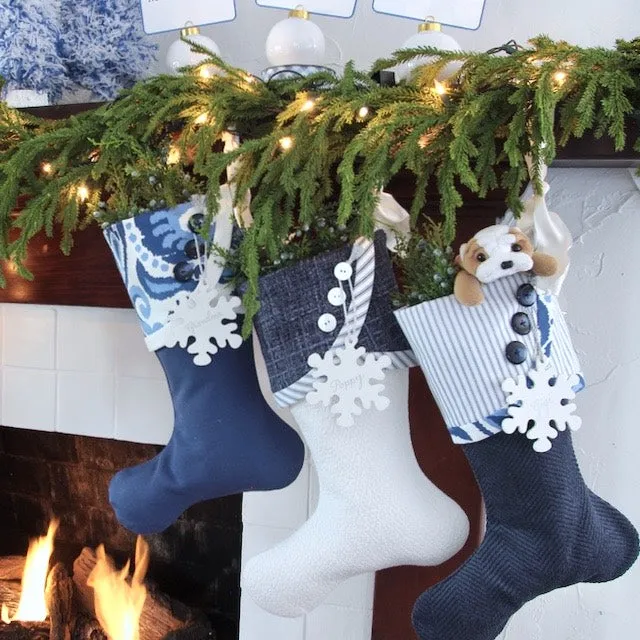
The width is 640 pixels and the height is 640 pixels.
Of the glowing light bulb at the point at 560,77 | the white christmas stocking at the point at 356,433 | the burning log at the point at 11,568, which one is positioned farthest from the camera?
the burning log at the point at 11,568

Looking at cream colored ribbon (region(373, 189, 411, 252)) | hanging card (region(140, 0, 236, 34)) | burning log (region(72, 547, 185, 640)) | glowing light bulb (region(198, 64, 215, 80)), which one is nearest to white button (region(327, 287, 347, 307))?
cream colored ribbon (region(373, 189, 411, 252))

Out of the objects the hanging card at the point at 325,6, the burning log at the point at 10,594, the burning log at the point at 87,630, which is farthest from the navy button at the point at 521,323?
the burning log at the point at 10,594

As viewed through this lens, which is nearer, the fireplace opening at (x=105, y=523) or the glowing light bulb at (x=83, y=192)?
the glowing light bulb at (x=83, y=192)

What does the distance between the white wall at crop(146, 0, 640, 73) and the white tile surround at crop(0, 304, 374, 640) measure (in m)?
0.50

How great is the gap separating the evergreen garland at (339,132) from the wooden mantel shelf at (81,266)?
78 mm

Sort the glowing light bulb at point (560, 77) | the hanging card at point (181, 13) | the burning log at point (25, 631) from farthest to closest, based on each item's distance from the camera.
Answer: the burning log at point (25, 631) → the hanging card at point (181, 13) → the glowing light bulb at point (560, 77)

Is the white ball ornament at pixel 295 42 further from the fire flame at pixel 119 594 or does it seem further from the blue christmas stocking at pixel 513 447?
the fire flame at pixel 119 594

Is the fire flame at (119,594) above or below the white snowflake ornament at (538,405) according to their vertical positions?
below

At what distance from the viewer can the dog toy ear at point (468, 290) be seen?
728 mm

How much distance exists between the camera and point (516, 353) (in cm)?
73

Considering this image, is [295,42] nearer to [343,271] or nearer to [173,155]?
[173,155]

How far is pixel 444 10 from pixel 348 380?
570 millimetres

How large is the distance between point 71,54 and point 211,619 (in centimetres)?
112

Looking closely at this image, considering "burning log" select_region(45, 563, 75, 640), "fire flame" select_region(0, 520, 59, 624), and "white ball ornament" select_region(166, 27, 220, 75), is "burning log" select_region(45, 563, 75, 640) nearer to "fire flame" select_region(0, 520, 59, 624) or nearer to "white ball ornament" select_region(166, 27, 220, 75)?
"fire flame" select_region(0, 520, 59, 624)
